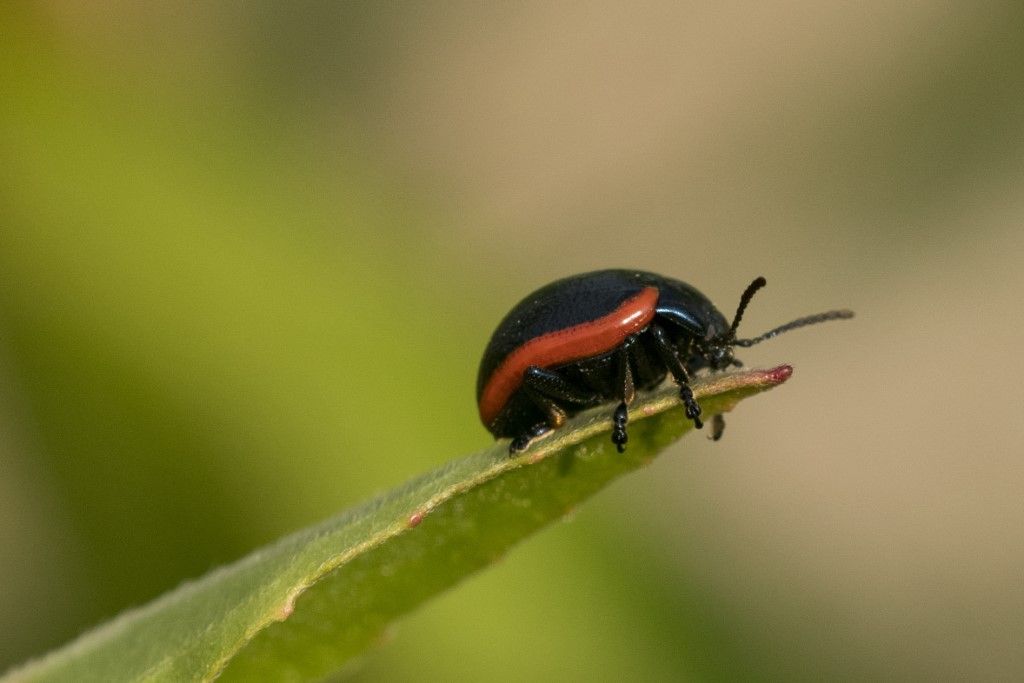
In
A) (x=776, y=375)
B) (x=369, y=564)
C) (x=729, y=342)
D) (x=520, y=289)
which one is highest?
(x=776, y=375)

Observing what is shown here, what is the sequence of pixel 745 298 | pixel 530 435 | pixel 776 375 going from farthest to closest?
pixel 745 298 < pixel 530 435 < pixel 776 375

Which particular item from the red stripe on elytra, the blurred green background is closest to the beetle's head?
the red stripe on elytra

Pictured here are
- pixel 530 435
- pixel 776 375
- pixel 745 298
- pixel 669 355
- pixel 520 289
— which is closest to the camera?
pixel 776 375

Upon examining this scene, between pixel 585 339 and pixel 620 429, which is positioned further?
pixel 585 339

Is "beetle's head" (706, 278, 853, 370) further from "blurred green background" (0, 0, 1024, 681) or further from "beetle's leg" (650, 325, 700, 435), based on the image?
"blurred green background" (0, 0, 1024, 681)

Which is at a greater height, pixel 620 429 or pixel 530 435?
pixel 620 429

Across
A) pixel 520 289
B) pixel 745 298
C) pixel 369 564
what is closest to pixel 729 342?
pixel 745 298

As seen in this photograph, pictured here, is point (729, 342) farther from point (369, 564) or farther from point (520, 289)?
point (520, 289)
